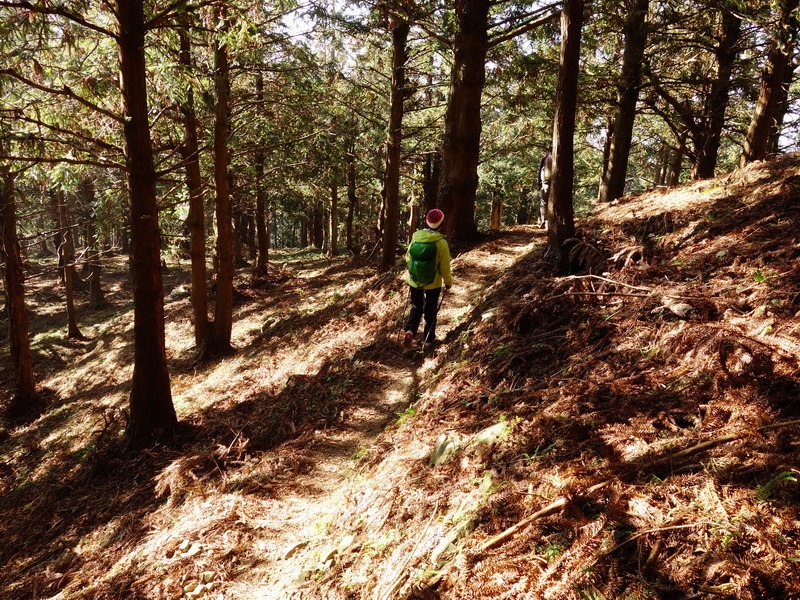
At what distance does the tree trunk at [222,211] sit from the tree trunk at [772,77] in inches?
387

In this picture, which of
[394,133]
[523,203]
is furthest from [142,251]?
[523,203]

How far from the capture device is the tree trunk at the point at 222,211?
9875mm

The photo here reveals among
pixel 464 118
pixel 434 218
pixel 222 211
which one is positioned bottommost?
pixel 434 218

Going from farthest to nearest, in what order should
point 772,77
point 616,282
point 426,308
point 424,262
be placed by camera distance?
1. point 772,77
2. point 426,308
3. point 424,262
4. point 616,282

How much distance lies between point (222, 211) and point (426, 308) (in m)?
6.66

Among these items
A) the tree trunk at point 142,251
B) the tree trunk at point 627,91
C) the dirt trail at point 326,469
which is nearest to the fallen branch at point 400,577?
the dirt trail at point 326,469

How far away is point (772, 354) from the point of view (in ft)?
10.2

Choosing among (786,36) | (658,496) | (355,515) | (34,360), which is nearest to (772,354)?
(658,496)

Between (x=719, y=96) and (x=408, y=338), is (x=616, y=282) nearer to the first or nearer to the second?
(x=408, y=338)

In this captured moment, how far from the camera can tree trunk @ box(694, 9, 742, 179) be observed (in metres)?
10.6

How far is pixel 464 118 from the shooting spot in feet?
33.8

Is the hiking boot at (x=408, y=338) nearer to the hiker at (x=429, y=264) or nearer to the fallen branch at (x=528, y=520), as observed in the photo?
the hiker at (x=429, y=264)

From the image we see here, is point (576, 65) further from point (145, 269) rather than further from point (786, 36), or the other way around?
point (145, 269)

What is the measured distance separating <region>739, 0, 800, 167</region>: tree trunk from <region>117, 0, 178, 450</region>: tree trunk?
9639mm
